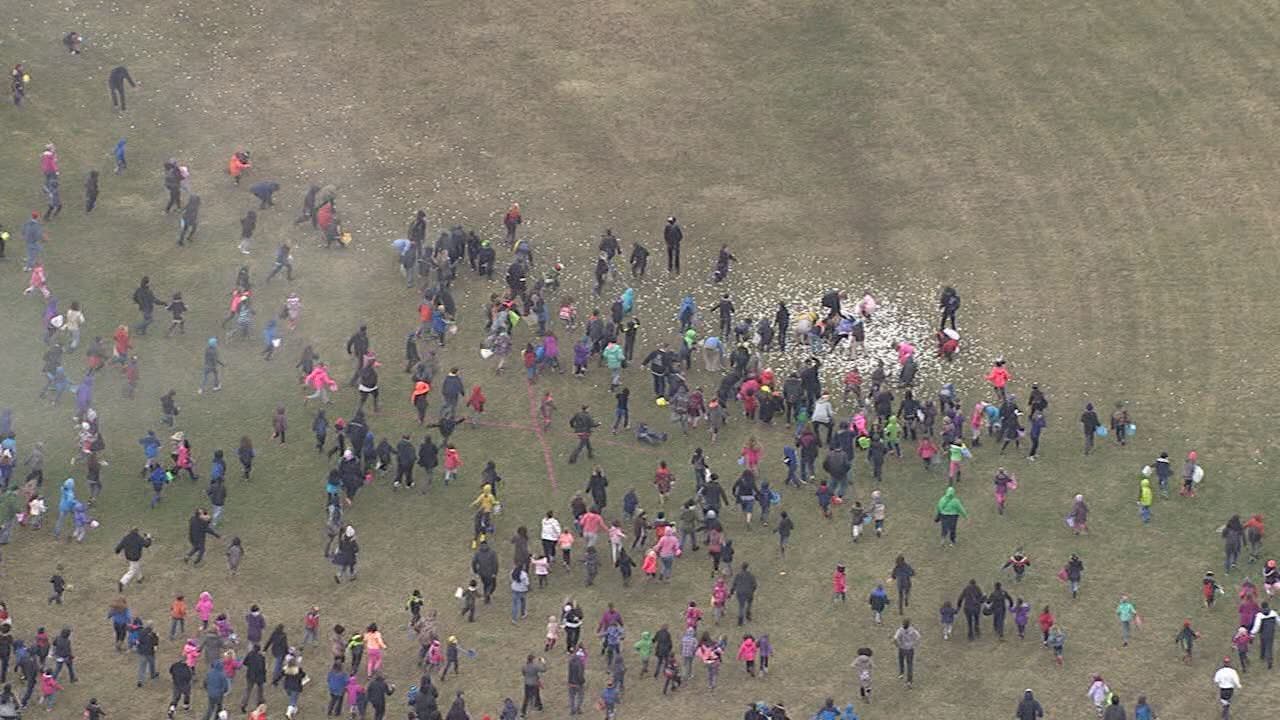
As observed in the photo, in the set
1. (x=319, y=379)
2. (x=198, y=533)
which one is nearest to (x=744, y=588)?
(x=198, y=533)

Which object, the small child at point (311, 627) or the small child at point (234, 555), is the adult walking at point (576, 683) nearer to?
the small child at point (311, 627)

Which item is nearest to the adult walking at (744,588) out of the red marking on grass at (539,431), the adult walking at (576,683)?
the adult walking at (576,683)

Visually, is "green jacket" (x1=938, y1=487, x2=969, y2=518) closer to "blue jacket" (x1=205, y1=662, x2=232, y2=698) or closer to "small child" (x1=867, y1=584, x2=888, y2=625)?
"small child" (x1=867, y1=584, x2=888, y2=625)

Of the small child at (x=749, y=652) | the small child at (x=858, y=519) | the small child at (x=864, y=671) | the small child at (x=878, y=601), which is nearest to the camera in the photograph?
the small child at (x=864, y=671)

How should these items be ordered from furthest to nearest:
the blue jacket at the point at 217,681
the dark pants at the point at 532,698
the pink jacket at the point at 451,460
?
the pink jacket at the point at 451,460 → the dark pants at the point at 532,698 → the blue jacket at the point at 217,681

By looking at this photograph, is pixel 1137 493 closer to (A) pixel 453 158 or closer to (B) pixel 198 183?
(A) pixel 453 158

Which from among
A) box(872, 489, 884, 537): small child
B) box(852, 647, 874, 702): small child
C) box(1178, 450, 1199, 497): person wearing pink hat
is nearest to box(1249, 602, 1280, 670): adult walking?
box(1178, 450, 1199, 497): person wearing pink hat

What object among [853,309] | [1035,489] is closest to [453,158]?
[853,309]
